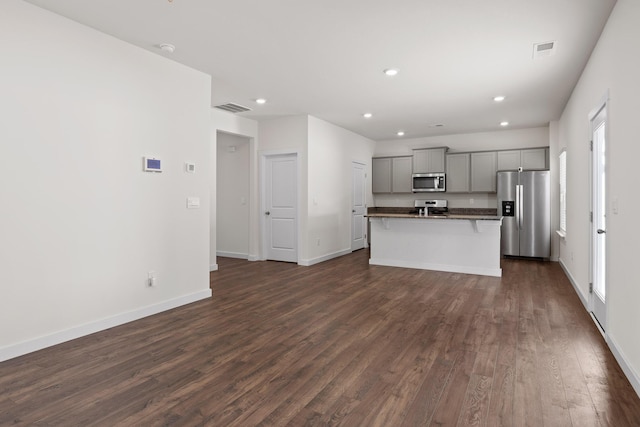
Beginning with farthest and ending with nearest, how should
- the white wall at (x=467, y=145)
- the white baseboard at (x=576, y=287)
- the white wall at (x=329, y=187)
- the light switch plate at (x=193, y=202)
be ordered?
1. the white wall at (x=467, y=145)
2. the white wall at (x=329, y=187)
3. the light switch plate at (x=193, y=202)
4. the white baseboard at (x=576, y=287)

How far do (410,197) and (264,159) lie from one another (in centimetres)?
396

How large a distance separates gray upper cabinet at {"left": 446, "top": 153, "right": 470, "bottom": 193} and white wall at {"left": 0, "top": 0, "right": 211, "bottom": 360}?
19.3 ft

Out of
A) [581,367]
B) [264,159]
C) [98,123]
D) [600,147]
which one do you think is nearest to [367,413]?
[581,367]

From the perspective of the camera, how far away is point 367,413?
2.03 m

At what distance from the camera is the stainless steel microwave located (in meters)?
8.27

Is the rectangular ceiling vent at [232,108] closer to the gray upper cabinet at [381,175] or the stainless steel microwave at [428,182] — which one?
the gray upper cabinet at [381,175]

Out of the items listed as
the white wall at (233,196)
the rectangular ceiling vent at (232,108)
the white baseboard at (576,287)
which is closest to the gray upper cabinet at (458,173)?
the white baseboard at (576,287)

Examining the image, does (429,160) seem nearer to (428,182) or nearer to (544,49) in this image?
(428,182)

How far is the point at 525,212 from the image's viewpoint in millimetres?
7172

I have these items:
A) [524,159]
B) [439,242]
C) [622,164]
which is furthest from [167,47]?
[524,159]

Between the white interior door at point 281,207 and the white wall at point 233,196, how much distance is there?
423 millimetres

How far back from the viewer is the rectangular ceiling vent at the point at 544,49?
3562 mm

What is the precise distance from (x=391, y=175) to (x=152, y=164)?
6.31 meters

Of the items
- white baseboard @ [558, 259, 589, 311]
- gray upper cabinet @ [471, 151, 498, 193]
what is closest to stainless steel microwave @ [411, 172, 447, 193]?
gray upper cabinet @ [471, 151, 498, 193]
